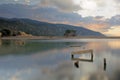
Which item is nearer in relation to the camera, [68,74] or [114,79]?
[114,79]

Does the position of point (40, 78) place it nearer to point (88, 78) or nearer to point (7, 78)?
point (7, 78)

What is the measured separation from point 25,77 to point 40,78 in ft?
8.23

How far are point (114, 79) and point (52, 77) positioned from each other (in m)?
8.98

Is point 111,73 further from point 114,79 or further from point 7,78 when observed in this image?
point 7,78

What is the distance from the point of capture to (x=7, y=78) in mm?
35000

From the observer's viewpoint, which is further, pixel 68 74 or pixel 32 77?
pixel 68 74

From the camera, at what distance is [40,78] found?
34594 mm

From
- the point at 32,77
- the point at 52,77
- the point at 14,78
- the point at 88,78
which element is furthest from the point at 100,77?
the point at 14,78

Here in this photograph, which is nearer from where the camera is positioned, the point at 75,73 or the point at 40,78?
the point at 40,78

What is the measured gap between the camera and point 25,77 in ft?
117

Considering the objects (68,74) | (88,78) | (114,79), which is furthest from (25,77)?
(114,79)

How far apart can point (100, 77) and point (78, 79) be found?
3.32 meters

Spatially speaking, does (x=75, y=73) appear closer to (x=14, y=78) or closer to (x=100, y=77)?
(x=100, y=77)

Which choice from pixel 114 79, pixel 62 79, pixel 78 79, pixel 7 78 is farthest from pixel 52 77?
pixel 114 79
